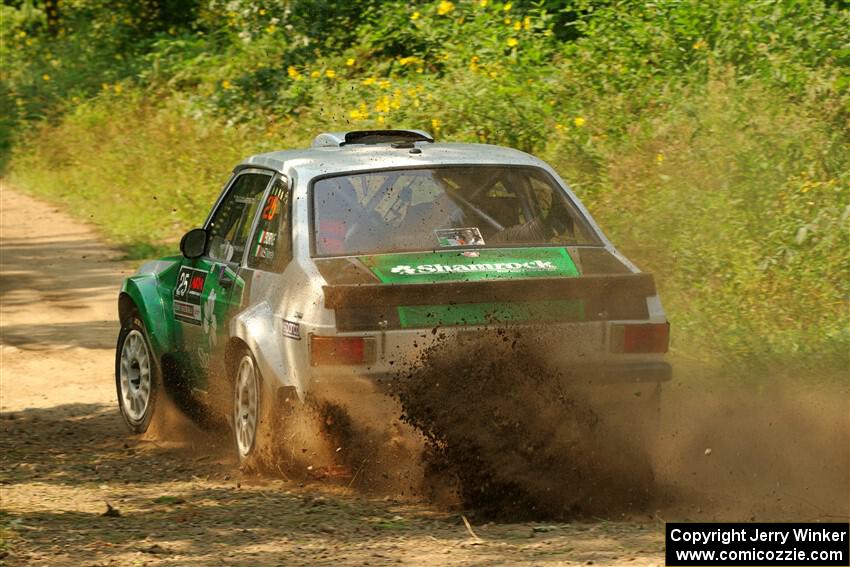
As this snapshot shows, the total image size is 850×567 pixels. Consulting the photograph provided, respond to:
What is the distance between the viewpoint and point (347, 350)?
595cm

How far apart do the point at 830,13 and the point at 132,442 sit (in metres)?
7.41

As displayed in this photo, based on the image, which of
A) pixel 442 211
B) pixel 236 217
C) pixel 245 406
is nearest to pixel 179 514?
pixel 245 406

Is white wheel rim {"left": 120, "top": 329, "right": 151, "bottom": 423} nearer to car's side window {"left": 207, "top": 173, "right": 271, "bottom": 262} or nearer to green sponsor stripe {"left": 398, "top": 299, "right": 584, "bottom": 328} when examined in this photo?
car's side window {"left": 207, "top": 173, "right": 271, "bottom": 262}

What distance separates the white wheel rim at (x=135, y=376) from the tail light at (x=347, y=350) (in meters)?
2.42

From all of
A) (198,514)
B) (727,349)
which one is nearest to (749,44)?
(727,349)

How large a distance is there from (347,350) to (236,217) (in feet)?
6.28

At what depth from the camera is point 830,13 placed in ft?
39.8

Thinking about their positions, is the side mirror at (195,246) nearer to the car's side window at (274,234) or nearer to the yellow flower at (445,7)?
the car's side window at (274,234)

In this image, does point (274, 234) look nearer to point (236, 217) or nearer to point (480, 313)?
point (236, 217)

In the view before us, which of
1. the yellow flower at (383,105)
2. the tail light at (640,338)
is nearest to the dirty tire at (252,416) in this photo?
the tail light at (640,338)

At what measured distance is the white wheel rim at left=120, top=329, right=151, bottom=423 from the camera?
816 centimetres

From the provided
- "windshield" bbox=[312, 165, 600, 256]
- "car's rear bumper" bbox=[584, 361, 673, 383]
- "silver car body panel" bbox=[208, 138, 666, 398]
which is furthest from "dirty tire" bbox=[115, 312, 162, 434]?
"car's rear bumper" bbox=[584, 361, 673, 383]

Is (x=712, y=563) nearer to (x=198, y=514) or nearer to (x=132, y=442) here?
(x=198, y=514)

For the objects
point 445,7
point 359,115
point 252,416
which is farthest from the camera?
point 445,7
